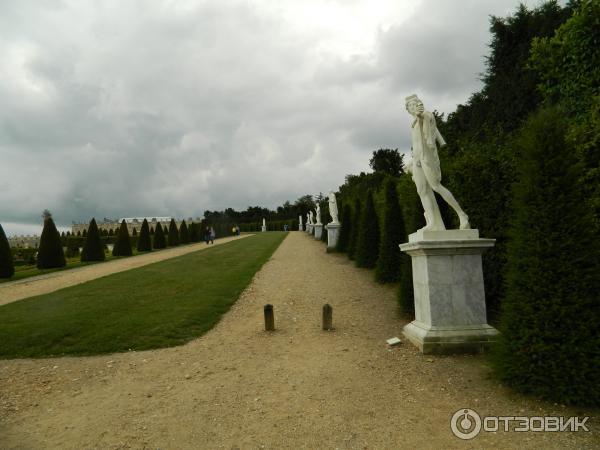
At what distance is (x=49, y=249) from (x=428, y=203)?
71.4 ft

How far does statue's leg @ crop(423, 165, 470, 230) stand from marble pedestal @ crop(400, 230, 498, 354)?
0.25 m

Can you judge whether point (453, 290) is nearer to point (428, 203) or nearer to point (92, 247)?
point (428, 203)

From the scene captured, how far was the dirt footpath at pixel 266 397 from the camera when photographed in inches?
149

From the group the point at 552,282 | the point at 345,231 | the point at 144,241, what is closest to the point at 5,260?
the point at 144,241

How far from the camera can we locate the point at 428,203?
616 cm

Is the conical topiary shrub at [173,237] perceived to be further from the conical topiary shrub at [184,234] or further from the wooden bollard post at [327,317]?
the wooden bollard post at [327,317]

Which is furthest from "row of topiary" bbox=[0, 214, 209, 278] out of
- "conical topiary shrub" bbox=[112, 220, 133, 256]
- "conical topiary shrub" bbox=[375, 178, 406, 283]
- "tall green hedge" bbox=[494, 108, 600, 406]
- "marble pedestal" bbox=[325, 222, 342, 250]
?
"tall green hedge" bbox=[494, 108, 600, 406]

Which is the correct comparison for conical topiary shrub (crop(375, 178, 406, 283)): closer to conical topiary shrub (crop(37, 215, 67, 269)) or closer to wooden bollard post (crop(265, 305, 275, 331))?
wooden bollard post (crop(265, 305, 275, 331))

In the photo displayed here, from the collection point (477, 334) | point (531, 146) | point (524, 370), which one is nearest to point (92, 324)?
point (477, 334)

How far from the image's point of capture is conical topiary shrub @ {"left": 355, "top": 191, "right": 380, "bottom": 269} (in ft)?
46.0

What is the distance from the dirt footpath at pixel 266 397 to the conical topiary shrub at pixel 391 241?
10.8 ft

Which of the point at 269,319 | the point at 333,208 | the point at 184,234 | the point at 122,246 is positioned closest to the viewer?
the point at 269,319

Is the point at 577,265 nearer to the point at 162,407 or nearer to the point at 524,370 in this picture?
the point at 524,370

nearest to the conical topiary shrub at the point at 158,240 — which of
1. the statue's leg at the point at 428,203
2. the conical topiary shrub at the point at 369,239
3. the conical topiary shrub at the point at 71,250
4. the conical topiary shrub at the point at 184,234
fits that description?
the conical topiary shrub at the point at 184,234
